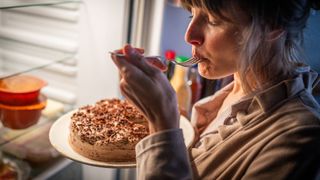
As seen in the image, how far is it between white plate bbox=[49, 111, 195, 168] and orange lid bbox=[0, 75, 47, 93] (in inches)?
8.4

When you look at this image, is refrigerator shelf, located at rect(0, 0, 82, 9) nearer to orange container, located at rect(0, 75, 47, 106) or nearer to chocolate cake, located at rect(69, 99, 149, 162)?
orange container, located at rect(0, 75, 47, 106)

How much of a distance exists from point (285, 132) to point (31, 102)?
0.78 metres

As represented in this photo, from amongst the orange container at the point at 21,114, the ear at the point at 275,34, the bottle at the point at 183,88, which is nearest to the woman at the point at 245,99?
the ear at the point at 275,34

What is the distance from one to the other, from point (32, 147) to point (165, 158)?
2.29ft

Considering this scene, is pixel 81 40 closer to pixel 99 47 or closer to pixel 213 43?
pixel 99 47

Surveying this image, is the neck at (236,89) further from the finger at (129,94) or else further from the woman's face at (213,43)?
the finger at (129,94)

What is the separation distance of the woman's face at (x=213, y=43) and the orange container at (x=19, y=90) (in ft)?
1.92

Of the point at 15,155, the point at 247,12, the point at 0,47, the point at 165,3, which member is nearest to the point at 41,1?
the point at 0,47

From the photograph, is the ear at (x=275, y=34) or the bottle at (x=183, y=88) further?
the bottle at (x=183, y=88)

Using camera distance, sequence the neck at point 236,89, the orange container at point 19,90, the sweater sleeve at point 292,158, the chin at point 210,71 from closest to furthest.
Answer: the sweater sleeve at point 292,158, the chin at point 210,71, the neck at point 236,89, the orange container at point 19,90

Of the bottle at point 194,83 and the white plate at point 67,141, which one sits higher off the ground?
the bottle at point 194,83

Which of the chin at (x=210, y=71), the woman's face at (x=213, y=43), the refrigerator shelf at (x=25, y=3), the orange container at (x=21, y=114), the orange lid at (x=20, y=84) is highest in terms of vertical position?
the refrigerator shelf at (x=25, y=3)

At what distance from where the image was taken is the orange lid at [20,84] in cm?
105

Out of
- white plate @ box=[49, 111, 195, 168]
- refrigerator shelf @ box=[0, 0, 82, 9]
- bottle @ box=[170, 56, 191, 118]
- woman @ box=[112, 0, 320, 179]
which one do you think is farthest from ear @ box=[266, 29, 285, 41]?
refrigerator shelf @ box=[0, 0, 82, 9]
